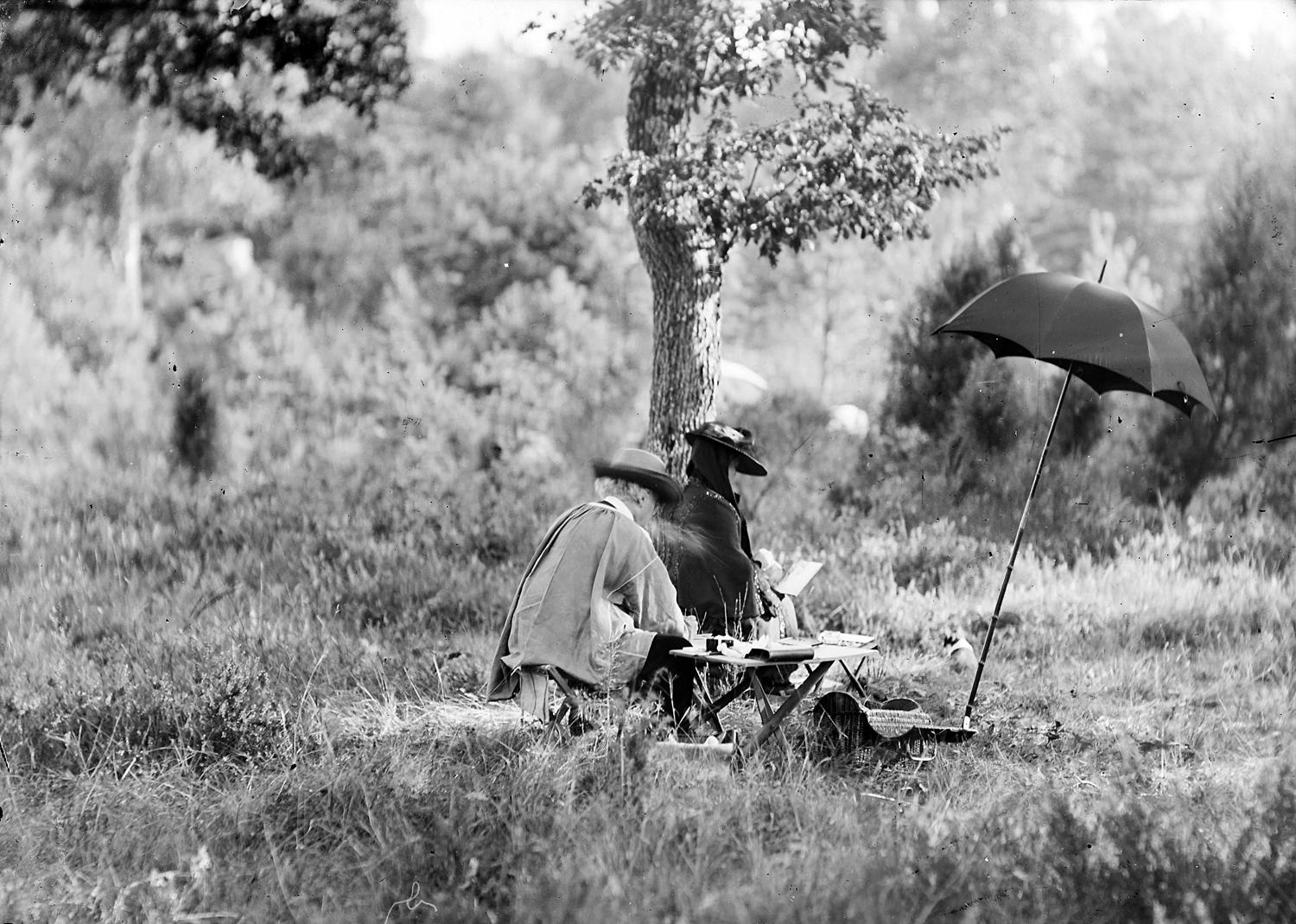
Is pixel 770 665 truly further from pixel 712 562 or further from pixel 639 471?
pixel 712 562

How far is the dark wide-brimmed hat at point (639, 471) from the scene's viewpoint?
5.18 metres

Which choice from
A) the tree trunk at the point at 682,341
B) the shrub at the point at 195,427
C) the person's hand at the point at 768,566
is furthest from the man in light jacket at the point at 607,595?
the shrub at the point at 195,427

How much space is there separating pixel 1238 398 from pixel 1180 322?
0.78 metres

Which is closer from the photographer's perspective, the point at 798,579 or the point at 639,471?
the point at 639,471

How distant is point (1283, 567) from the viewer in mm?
8891

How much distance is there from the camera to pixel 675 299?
8398 mm

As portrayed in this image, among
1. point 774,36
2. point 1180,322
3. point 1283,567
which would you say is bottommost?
point 1283,567

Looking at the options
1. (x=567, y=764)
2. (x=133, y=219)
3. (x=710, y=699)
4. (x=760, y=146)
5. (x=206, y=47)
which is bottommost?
(x=710, y=699)

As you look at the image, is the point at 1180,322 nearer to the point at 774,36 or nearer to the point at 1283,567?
the point at 1283,567

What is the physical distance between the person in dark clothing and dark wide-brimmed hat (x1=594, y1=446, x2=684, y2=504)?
31.1 inches

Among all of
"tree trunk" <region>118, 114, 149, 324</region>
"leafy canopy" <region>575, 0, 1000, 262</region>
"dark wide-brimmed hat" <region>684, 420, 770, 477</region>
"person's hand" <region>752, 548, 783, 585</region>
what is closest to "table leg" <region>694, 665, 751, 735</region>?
"person's hand" <region>752, 548, 783, 585</region>

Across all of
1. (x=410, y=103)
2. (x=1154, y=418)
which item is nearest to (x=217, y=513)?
(x=1154, y=418)

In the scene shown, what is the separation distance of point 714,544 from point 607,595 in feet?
3.43

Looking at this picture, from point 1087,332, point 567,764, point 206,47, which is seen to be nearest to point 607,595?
point 567,764
